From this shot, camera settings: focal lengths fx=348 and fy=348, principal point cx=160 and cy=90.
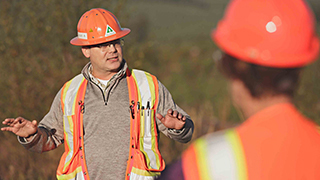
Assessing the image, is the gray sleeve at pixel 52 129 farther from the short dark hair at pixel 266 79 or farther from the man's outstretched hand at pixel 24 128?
the short dark hair at pixel 266 79

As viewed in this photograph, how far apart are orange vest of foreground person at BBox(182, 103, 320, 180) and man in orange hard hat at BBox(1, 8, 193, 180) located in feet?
4.73

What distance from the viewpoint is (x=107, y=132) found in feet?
9.04

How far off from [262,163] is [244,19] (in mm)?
507

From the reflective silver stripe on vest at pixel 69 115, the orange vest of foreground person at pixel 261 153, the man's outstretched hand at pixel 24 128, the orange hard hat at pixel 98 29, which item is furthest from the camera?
the orange hard hat at pixel 98 29

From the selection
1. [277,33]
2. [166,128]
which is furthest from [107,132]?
[277,33]

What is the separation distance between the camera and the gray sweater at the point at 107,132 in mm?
2729

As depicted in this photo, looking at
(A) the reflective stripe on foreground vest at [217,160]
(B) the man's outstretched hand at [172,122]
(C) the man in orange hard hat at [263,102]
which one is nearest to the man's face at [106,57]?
(B) the man's outstretched hand at [172,122]

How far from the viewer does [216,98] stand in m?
10.0

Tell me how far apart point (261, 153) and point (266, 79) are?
0.27 meters

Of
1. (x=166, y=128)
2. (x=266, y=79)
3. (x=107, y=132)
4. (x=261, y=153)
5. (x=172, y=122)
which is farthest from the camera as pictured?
(x=166, y=128)

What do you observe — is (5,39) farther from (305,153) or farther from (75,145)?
(305,153)

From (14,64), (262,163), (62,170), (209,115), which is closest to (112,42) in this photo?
(62,170)

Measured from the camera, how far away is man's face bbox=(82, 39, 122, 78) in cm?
288

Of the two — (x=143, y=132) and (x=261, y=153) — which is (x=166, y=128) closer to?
(x=143, y=132)
